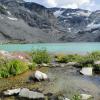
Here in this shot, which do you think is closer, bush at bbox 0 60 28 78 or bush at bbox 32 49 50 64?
bush at bbox 0 60 28 78

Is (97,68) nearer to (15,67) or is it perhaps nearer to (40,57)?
(15,67)

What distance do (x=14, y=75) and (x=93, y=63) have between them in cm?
670

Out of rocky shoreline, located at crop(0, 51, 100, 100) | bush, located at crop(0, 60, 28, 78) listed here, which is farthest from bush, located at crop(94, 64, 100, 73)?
bush, located at crop(0, 60, 28, 78)

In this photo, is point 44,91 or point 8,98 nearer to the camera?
point 8,98

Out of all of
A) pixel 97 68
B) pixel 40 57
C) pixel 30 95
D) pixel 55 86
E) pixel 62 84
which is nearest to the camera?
pixel 30 95

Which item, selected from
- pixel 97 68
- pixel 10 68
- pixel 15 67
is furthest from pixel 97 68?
pixel 10 68

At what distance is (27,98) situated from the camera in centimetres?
1340

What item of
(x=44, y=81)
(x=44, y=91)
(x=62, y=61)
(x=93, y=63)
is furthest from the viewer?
(x=62, y=61)

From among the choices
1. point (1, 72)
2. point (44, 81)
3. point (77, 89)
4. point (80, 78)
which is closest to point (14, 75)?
point (1, 72)

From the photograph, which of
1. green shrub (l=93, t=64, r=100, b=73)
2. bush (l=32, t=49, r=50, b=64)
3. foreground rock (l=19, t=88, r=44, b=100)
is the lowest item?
foreground rock (l=19, t=88, r=44, b=100)

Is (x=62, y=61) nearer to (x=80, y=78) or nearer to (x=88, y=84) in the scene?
(x=80, y=78)

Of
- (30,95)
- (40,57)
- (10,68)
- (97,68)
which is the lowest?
(30,95)

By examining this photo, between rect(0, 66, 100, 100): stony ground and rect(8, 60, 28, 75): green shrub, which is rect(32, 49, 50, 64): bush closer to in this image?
rect(8, 60, 28, 75): green shrub

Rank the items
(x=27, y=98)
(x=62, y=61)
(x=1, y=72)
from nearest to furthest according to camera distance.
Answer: (x=27, y=98)
(x=1, y=72)
(x=62, y=61)
